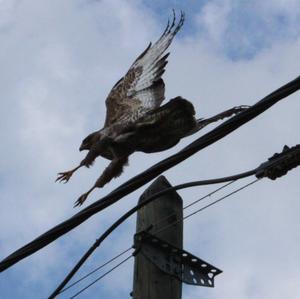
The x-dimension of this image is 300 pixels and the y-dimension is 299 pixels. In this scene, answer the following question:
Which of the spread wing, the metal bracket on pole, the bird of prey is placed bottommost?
the metal bracket on pole

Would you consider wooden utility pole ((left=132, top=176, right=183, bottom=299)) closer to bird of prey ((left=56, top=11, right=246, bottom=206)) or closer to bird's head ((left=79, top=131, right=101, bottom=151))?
bird of prey ((left=56, top=11, right=246, bottom=206))

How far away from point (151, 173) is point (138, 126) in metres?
1.74

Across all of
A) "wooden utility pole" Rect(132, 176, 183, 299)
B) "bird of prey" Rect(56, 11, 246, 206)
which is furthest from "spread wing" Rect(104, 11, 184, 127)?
"wooden utility pole" Rect(132, 176, 183, 299)

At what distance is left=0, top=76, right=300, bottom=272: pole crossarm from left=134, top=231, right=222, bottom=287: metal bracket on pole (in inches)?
13.9

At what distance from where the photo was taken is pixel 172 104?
7180 mm

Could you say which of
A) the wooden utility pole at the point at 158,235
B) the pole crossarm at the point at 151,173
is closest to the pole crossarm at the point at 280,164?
the pole crossarm at the point at 151,173

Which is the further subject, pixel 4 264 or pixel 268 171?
pixel 4 264

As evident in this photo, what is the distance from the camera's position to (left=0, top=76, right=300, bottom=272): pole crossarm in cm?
558

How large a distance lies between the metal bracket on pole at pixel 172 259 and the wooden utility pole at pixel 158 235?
0.03 metres

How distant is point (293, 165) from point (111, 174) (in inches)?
82.2

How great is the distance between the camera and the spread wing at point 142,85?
8.63m

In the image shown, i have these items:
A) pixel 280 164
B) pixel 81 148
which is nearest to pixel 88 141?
pixel 81 148

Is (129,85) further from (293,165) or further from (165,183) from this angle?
(293,165)

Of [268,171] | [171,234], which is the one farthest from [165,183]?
[268,171]
